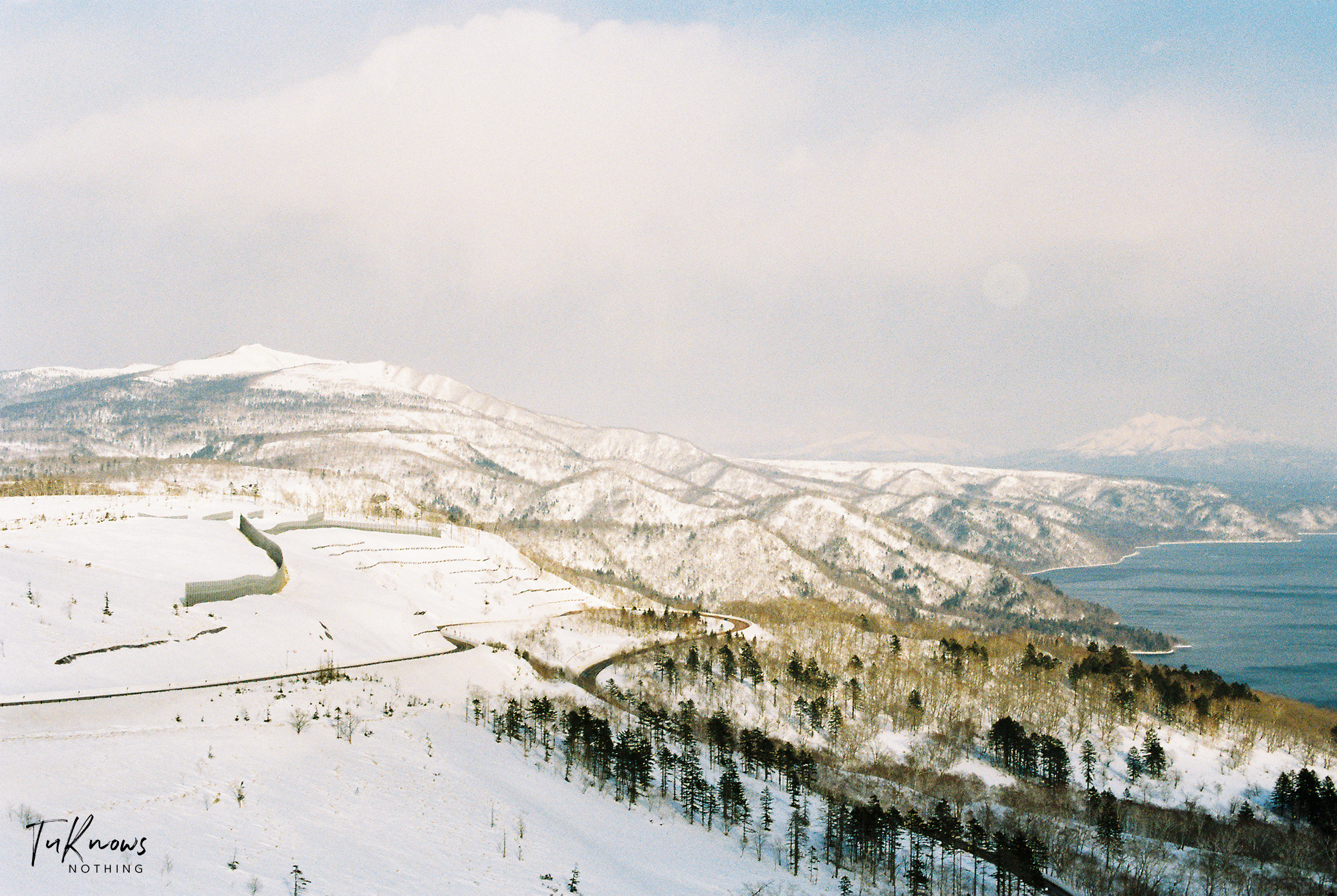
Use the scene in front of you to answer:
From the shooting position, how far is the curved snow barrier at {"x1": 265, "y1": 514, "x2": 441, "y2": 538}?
115 metres

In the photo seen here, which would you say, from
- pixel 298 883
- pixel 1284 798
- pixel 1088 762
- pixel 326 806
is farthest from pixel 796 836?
pixel 1284 798

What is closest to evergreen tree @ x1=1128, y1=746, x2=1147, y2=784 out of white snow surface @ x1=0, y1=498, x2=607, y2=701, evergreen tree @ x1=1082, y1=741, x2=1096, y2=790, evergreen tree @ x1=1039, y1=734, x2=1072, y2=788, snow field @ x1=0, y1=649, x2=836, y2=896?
evergreen tree @ x1=1082, y1=741, x2=1096, y2=790

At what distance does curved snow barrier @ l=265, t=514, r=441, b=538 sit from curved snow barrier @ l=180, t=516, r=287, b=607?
26.3 m

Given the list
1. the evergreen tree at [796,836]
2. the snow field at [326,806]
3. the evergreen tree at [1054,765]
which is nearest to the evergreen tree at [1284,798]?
the evergreen tree at [1054,765]

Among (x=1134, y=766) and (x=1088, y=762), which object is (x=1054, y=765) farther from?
(x=1134, y=766)

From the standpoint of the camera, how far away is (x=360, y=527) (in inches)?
5354

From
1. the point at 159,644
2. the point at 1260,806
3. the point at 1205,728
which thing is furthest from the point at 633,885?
the point at 1205,728

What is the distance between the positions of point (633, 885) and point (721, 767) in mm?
34650

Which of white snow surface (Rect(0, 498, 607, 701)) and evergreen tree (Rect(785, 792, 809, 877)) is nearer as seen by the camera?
white snow surface (Rect(0, 498, 607, 701))

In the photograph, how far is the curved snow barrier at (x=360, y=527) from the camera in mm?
114625

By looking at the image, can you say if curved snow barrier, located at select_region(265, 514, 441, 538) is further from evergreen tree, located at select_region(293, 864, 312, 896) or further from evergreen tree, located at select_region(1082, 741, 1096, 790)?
evergreen tree, located at select_region(1082, 741, 1096, 790)

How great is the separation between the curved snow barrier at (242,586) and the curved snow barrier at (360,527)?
86.3 feet

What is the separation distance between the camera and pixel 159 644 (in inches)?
1722

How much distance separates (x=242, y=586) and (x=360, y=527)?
78.8m
